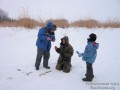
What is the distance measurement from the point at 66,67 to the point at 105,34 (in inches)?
254

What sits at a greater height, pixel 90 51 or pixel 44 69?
pixel 90 51

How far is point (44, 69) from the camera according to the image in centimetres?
632

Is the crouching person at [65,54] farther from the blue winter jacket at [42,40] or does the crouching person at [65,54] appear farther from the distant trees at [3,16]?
the distant trees at [3,16]

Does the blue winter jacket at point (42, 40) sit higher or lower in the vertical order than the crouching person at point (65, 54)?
higher

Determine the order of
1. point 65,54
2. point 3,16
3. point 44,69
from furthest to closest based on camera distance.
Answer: point 3,16
point 44,69
point 65,54

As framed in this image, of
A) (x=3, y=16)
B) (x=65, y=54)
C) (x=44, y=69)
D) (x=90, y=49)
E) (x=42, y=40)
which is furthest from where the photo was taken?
(x=3, y=16)

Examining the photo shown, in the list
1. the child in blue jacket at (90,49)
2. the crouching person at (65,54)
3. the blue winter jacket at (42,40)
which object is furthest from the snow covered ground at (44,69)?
the blue winter jacket at (42,40)

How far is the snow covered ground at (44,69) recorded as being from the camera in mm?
5273

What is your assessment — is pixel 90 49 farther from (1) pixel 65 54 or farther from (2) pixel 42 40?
(2) pixel 42 40

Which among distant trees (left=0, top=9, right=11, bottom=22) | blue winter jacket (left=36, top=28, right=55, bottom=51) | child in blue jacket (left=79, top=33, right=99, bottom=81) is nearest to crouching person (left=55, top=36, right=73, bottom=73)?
blue winter jacket (left=36, top=28, right=55, bottom=51)

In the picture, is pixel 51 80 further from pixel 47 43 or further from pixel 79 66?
pixel 79 66

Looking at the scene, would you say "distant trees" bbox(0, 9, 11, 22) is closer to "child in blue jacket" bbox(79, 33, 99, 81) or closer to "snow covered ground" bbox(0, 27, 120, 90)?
"snow covered ground" bbox(0, 27, 120, 90)

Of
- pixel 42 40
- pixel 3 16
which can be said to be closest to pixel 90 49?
pixel 42 40

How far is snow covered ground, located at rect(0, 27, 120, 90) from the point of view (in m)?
5.27
